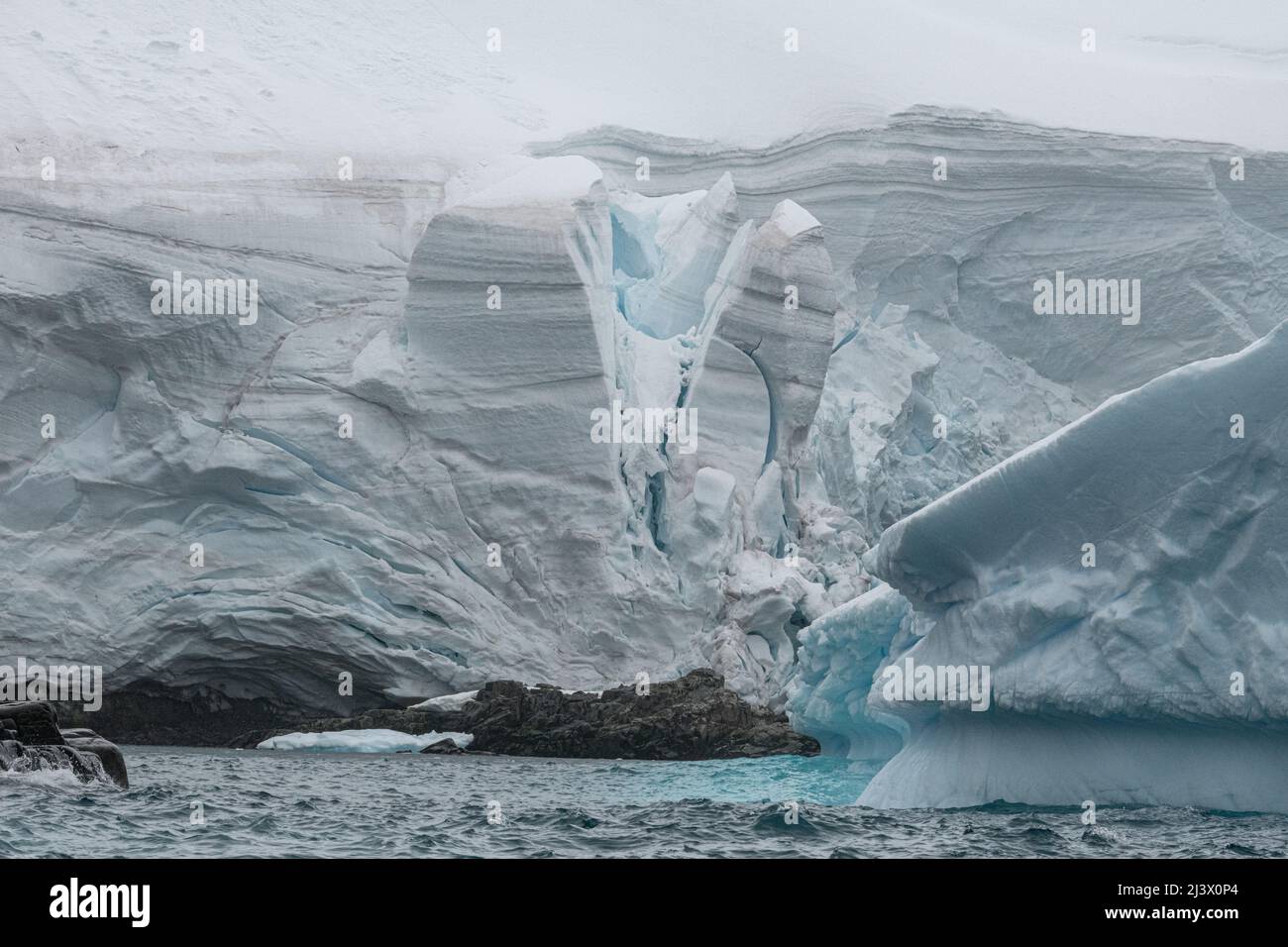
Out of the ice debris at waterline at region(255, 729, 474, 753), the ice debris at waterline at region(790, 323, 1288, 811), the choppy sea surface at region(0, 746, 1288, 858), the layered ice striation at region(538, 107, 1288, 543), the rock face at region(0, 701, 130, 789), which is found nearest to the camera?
the choppy sea surface at region(0, 746, 1288, 858)

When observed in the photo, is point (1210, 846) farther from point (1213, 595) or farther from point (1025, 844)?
point (1213, 595)

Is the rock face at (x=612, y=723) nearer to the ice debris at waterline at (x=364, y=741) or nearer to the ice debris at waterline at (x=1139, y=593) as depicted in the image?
the ice debris at waterline at (x=364, y=741)

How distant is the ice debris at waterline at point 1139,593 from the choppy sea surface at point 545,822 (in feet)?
1.10

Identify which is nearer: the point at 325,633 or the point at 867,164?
the point at 325,633

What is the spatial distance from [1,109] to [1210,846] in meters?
16.6

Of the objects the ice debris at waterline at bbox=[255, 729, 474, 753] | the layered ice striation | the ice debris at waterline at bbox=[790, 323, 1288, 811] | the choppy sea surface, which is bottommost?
the ice debris at waterline at bbox=[255, 729, 474, 753]

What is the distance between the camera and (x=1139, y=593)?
8.32 m

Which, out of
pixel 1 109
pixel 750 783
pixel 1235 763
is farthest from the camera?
pixel 1 109

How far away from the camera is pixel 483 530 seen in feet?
59.5

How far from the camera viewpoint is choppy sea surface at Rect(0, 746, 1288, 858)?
22.7 feet

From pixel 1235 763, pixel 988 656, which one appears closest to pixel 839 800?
pixel 988 656

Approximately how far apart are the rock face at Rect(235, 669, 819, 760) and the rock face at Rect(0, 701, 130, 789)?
21.1 feet

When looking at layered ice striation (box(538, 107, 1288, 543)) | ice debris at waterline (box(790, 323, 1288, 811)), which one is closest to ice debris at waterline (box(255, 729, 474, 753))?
ice debris at waterline (box(790, 323, 1288, 811))

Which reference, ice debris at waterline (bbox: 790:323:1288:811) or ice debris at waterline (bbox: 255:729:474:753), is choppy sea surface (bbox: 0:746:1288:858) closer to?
ice debris at waterline (bbox: 790:323:1288:811)
